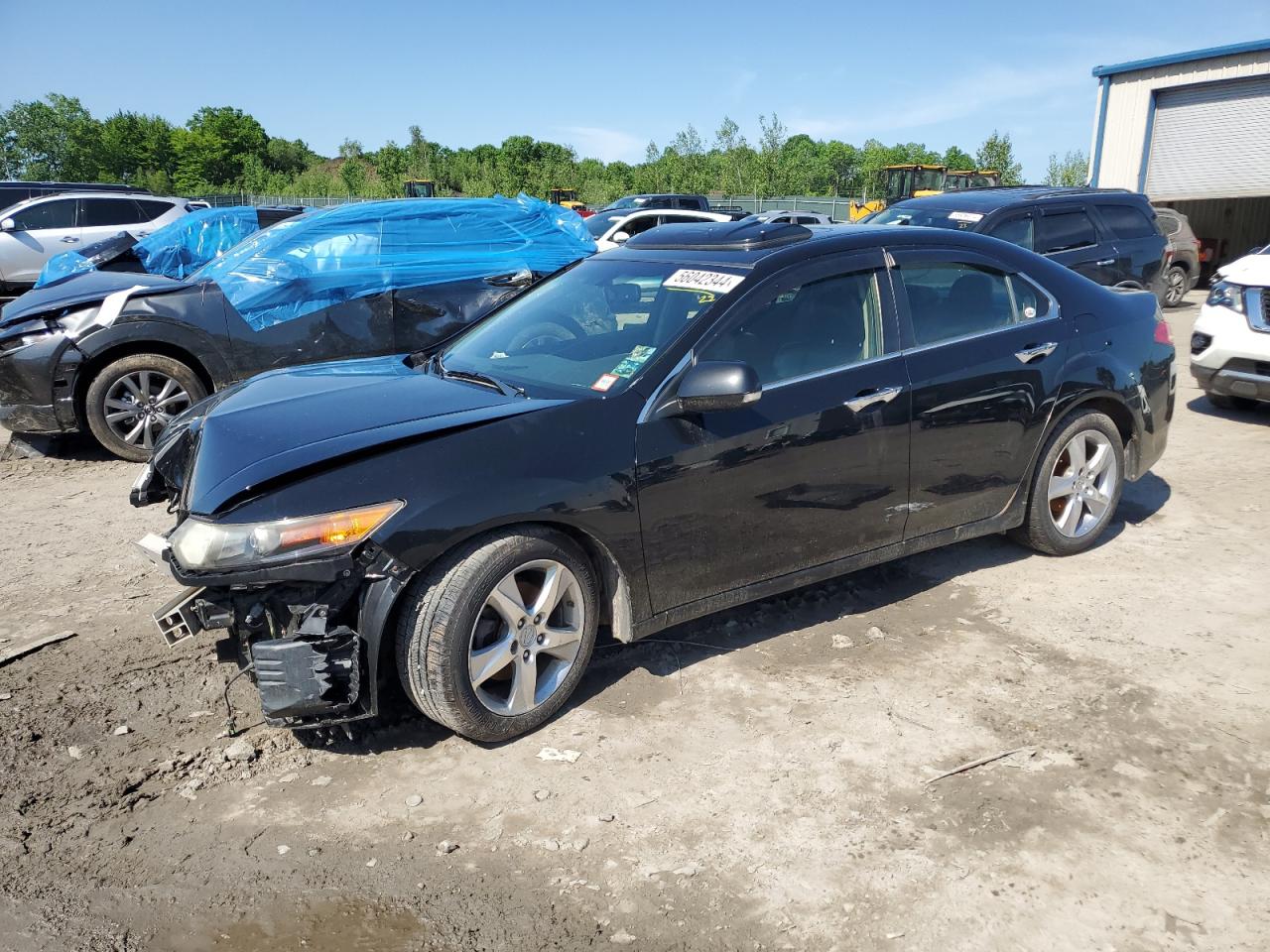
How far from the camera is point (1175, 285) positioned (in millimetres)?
14977

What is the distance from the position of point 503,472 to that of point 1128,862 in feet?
7.16

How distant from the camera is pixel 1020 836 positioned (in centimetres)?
282

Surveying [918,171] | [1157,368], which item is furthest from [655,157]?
[1157,368]

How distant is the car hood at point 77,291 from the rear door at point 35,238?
896 centimetres

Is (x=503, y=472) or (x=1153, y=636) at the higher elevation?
(x=503, y=472)

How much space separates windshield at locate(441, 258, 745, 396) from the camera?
367cm

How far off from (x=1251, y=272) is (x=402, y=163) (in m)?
70.8

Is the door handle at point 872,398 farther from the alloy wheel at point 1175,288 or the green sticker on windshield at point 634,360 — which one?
the alloy wheel at point 1175,288

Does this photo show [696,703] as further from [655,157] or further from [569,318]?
[655,157]

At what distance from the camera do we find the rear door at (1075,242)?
9.62 m

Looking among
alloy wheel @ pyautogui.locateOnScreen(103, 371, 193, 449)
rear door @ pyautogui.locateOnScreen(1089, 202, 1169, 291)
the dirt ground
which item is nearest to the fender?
alloy wheel @ pyautogui.locateOnScreen(103, 371, 193, 449)

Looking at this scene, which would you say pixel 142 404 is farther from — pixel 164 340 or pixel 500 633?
pixel 500 633

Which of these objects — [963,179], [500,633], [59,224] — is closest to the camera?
[500,633]

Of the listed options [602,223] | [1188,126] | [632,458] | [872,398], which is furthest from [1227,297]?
[1188,126]
